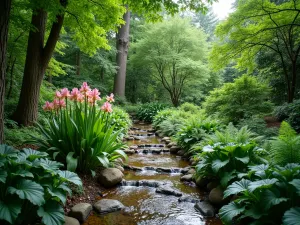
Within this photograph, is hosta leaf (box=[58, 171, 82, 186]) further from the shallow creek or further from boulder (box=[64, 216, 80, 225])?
the shallow creek

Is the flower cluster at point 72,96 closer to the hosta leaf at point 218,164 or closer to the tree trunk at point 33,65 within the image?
the tree trunk at point 33,65

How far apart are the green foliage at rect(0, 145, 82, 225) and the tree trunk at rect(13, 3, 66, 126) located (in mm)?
3623

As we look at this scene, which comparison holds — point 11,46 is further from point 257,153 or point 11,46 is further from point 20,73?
point 257,153

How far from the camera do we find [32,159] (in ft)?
8.02

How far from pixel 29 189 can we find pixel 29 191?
3 cm

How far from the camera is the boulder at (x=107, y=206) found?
10.4 feet

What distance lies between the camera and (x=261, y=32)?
7.27 m

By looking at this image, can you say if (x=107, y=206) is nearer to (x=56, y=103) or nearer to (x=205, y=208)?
(x=205, y=208)

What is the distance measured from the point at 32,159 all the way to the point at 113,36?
17.7m

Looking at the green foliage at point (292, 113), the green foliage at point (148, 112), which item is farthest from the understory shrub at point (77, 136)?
the green foliage at point (148, 112)

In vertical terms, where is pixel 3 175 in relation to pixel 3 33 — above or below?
below

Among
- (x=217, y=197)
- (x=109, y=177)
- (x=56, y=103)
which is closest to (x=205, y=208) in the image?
(x=217, y=197)

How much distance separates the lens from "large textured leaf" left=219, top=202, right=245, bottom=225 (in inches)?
93.0

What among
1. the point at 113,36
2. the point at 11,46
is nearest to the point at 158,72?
the point at 113,36
